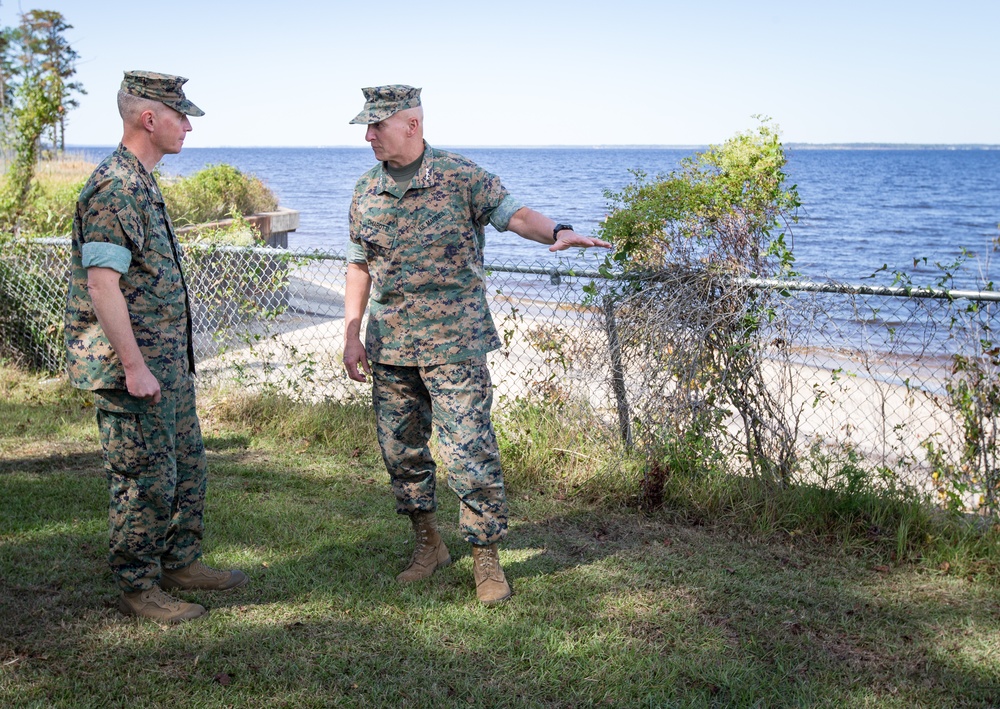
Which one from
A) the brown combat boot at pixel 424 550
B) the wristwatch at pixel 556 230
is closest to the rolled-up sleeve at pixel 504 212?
the wristwatch at pixel 556 230

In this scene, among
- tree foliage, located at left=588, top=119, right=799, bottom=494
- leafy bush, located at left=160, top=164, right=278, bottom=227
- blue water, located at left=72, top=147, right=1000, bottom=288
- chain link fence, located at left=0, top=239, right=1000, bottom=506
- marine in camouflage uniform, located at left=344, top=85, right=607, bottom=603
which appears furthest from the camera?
blue water, located at left=72, top=147, right=1000, bottom=288

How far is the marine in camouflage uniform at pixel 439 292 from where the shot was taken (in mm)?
3516

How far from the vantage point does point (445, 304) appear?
11.6ft

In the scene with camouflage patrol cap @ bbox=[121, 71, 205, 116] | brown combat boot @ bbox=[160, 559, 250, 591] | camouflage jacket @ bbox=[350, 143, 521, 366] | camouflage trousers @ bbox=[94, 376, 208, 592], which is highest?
camouflage patrol cap @ bbox=[121, 71, 205, 116]

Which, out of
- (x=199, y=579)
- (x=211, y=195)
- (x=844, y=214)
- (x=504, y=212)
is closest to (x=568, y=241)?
(x=504, y=212)

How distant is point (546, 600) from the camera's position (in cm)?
366

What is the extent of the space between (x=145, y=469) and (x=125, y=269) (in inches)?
30.2

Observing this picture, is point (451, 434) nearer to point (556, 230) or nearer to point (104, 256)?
point (556, 230)

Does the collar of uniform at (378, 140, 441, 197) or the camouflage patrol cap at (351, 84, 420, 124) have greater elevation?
the camouflage patrol cap at (351, 84, 420, 124)

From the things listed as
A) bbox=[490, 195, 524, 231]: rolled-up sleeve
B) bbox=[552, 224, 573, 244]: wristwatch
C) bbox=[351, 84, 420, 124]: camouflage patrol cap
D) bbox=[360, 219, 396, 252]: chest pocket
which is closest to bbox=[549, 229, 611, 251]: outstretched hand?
bbox=[552, 224, 573, 244]: wristwatch

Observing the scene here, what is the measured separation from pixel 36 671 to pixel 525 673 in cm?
174

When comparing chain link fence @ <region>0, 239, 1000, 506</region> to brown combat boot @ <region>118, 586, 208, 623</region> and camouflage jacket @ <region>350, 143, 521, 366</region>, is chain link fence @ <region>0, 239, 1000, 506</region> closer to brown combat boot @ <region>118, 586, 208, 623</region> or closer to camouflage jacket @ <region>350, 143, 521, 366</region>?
camouflage jacket @ <region>350, 143, 521, 366</region>

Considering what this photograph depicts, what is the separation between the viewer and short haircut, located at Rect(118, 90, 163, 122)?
315 centimetres

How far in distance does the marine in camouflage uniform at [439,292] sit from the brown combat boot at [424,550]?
275 millimetres
